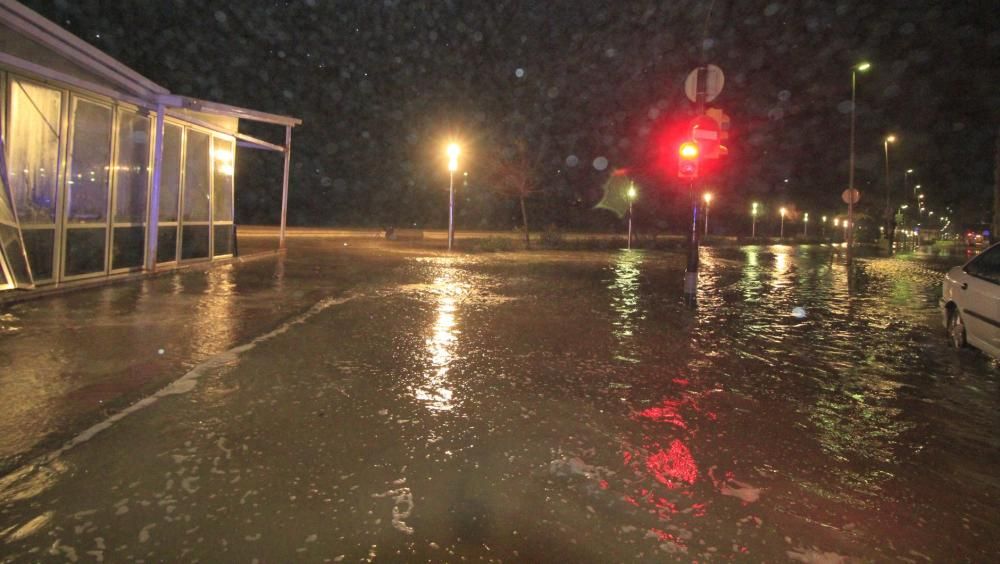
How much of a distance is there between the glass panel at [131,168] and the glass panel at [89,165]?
1.22ft

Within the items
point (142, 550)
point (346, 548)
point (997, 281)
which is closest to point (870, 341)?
point (997, 281)

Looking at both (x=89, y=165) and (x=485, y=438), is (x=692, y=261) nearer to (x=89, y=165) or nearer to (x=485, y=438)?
(x=485, y=438)

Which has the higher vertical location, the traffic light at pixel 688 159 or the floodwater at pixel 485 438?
the traffic light at pixel 688 159

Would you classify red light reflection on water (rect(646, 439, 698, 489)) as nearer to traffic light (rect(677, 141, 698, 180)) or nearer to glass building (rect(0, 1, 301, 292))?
traffic light (rect(677, 141, 698, 180))

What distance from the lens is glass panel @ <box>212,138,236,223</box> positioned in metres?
17.7

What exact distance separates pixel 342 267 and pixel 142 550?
51.9ft

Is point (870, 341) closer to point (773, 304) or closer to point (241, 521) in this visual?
point (773, 304)

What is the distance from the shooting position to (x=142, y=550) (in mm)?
3262

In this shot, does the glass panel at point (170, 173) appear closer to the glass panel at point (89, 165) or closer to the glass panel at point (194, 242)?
the glass panel at point (194, 242)

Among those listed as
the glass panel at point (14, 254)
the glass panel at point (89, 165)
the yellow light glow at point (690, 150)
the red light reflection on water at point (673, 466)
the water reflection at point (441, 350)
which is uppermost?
the yellow light glow at point (690, 150)

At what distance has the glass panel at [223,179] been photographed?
58.0ft

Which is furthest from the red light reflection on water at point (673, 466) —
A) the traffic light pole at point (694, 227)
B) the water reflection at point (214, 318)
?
the traffic light pole at point (694, 227)

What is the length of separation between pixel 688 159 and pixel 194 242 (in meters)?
12.0

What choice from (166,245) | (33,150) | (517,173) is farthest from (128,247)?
(517,173)
